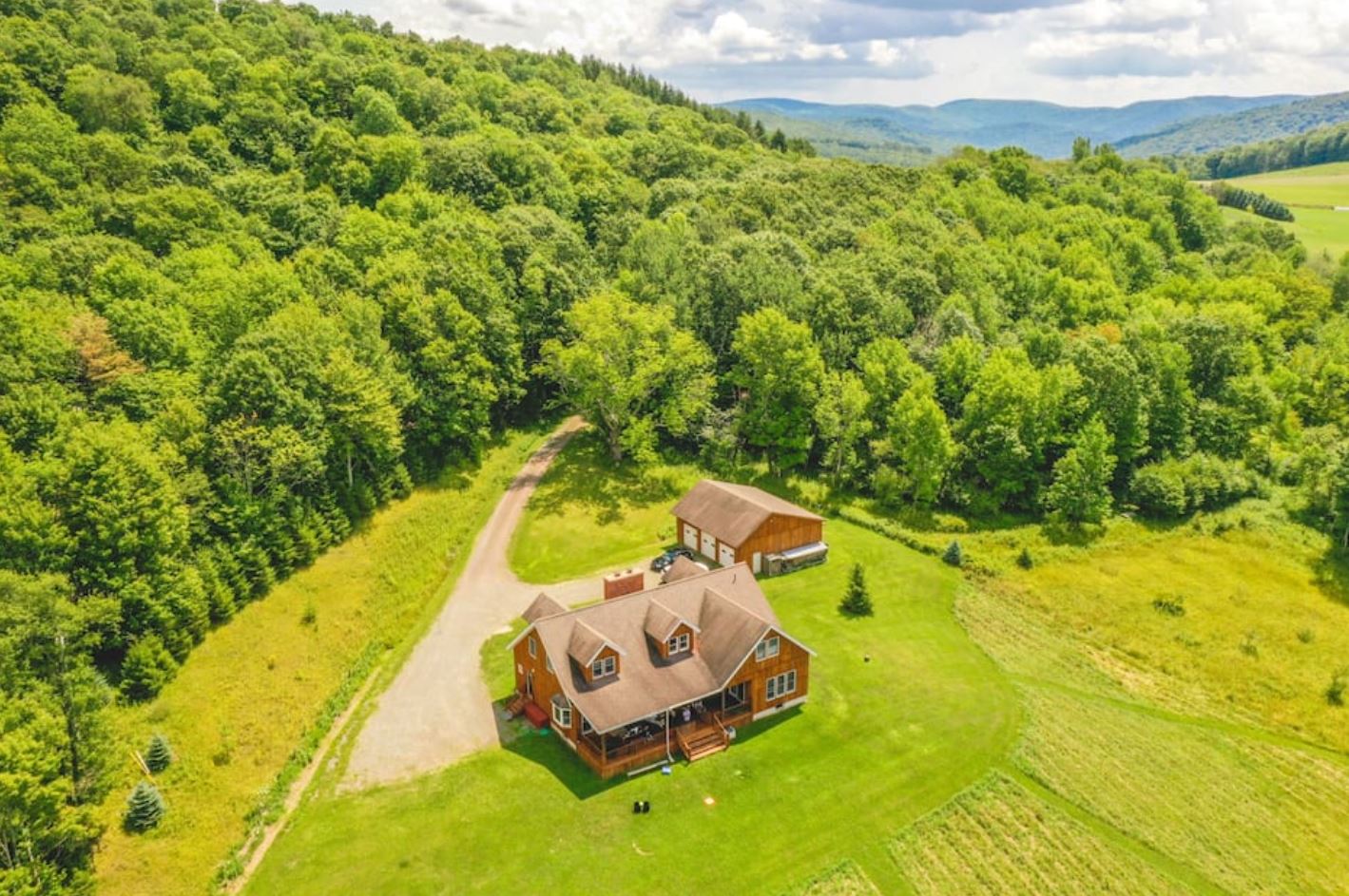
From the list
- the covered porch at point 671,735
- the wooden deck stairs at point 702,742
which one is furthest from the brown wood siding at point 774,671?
the wooden deck stairs at point 702,742

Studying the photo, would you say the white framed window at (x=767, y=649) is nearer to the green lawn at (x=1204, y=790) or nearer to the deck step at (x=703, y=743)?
the deck step at (x=703, y=743)

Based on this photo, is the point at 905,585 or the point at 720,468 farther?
the point at 720,468

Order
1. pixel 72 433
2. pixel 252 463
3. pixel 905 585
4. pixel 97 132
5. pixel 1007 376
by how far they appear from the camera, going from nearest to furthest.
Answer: pixel 72 433 → pixel 252 463 → pixel 905 585 → pixel 1007 376 → pixel 97 132

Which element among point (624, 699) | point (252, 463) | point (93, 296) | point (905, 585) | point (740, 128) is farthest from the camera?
point (740, 128)

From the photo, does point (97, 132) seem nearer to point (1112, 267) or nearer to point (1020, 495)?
point (1020, 495)

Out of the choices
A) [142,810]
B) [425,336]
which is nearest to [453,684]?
[142,810]

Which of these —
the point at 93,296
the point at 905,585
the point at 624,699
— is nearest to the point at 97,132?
the point at 93,296

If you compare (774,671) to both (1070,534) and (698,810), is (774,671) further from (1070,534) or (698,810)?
(1070,534)

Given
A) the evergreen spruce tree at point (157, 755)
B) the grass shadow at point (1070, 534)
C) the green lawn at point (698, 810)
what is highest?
the evergreen spruce tree at point (157, 755)
